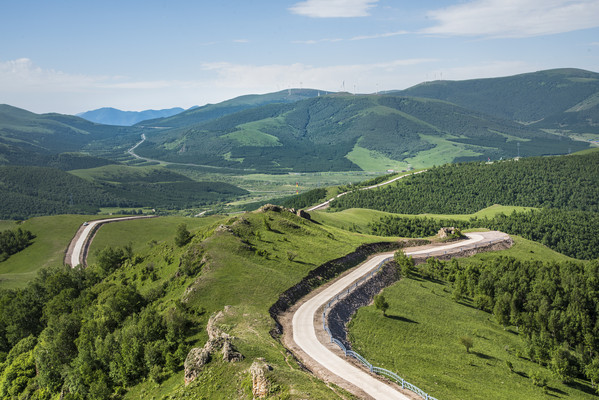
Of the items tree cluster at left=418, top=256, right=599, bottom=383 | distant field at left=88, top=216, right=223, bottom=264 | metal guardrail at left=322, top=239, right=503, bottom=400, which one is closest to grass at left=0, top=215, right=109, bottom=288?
distant field at left=88, top=216, right=223, bottom=264

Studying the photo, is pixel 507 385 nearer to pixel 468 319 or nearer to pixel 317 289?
pixel 468 319

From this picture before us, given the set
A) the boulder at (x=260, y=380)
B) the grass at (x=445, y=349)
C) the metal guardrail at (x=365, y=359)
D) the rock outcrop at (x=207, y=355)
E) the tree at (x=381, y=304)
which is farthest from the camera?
the tree at (x=381, y=304)

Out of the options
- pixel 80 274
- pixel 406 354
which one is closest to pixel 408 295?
pixel 406 354

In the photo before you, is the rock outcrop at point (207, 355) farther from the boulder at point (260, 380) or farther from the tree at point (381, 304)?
the tree at point (381, 304)

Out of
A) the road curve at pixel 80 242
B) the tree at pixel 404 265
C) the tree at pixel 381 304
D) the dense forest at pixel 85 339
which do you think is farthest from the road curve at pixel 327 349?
the road curve at pixel 80 242

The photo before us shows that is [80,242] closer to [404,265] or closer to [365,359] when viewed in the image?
[404,265]

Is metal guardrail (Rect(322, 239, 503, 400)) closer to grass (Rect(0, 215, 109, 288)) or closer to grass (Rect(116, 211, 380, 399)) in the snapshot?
grass (Rect(116, 211, 380, 399))
